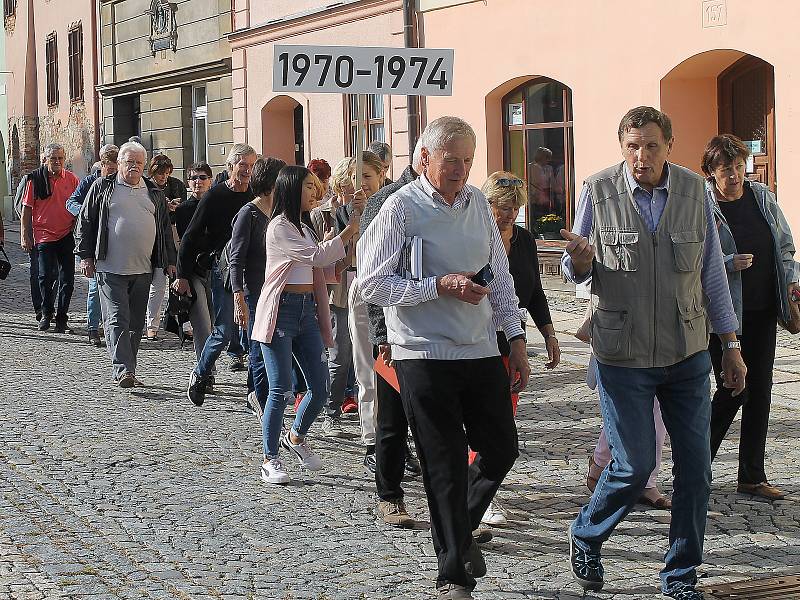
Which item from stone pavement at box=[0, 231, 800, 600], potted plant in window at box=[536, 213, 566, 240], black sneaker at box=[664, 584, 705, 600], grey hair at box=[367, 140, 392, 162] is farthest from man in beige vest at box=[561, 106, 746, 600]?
potted plant in window at box=[536, 213, 566, 240]

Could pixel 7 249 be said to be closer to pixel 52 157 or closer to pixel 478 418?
pixel 52 157

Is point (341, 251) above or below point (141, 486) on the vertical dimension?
above

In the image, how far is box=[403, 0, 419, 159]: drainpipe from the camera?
20625mm

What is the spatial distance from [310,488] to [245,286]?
6.31 feet

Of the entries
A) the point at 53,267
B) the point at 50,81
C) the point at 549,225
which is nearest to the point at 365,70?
the point at 53,267

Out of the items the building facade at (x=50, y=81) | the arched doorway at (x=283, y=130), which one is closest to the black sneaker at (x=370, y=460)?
the arched doorway at (x=283, y=130)

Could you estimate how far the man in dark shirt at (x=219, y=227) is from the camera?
10.3 meters

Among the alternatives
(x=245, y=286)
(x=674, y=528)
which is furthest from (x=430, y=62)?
(x=674, y=528)

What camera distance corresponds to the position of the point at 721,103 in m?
16.7

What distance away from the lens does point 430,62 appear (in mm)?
9719

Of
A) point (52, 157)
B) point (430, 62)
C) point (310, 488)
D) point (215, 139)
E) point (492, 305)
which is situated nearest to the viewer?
point (492, 305)

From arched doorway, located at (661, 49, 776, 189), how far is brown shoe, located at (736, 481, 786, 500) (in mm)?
9223

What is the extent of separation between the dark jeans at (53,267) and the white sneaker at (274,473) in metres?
8.01

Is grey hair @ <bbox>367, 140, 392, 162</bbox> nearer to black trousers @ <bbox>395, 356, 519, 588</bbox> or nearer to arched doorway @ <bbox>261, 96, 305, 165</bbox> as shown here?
black trousers @ <bbox>395, 356, 519, 588</bbox>
